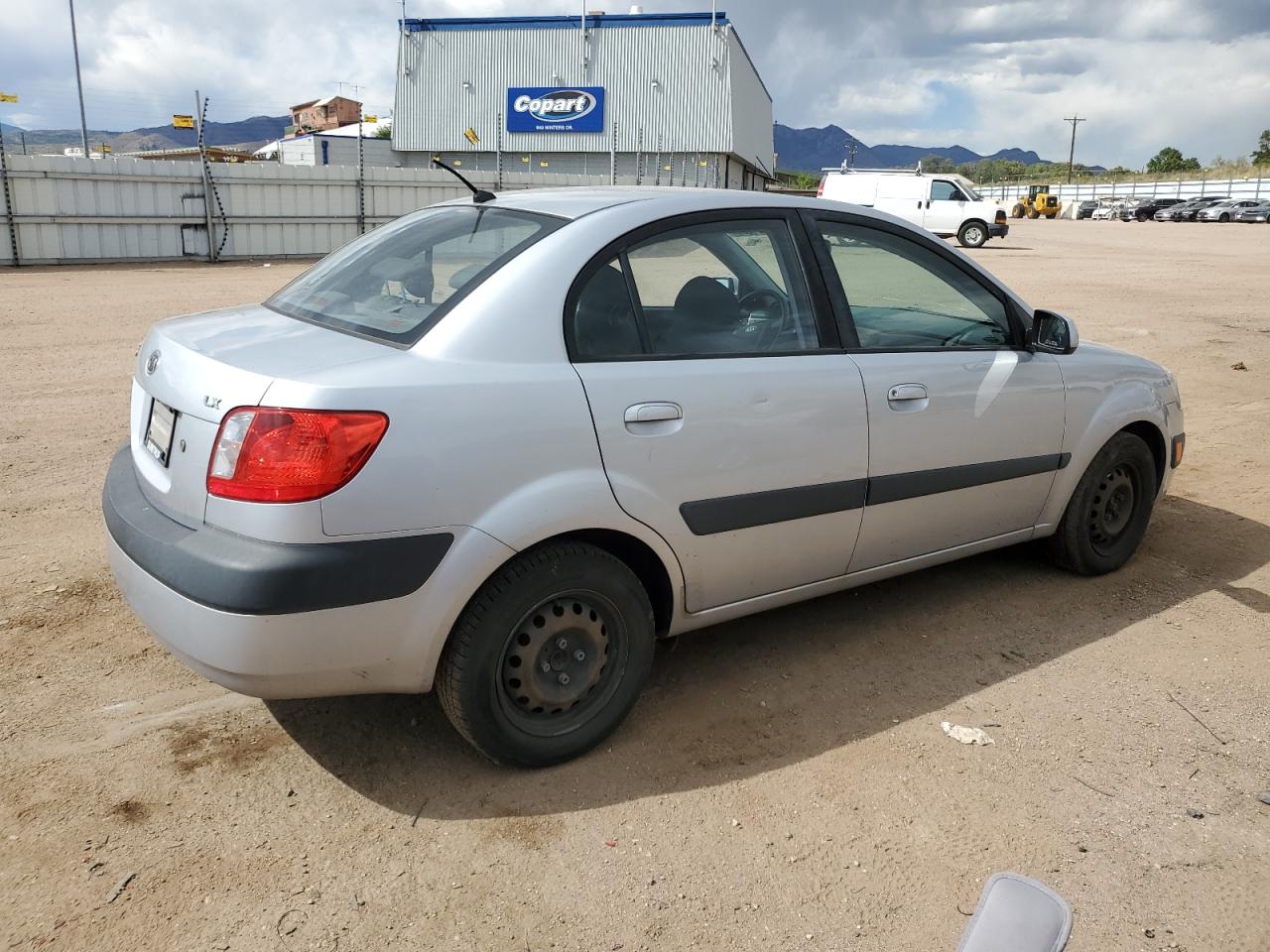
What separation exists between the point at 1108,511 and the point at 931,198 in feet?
82.7

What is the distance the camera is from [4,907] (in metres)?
2.36

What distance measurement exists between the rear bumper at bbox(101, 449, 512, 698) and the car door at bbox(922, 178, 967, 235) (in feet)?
89.8

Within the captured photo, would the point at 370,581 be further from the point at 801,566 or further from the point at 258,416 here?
the point at 801,566

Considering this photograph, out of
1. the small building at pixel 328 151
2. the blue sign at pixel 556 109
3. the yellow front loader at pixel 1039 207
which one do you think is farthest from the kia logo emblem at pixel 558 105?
the yellow front loader at pixel 1039 207

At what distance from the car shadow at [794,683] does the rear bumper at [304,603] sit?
45 centimetres

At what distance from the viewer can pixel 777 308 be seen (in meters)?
3.40

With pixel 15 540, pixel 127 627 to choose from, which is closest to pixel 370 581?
pixel 127 627

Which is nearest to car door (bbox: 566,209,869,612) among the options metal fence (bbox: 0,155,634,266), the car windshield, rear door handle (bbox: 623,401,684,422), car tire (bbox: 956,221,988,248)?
rear door handle (bbox: 623,401,684,422)

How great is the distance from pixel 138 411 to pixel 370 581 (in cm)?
109

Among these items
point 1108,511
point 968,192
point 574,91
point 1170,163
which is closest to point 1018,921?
point 1108,511

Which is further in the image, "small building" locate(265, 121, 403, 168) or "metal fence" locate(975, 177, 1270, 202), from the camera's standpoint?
"metal fence" locate(975, 177, 1270, 202)

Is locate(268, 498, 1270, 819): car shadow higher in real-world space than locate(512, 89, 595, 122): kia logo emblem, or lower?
lower

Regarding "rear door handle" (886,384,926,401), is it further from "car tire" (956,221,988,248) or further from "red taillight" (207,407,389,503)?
"car tire" (956,221,988,248)

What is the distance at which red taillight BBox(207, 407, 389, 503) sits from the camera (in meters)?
2.43
